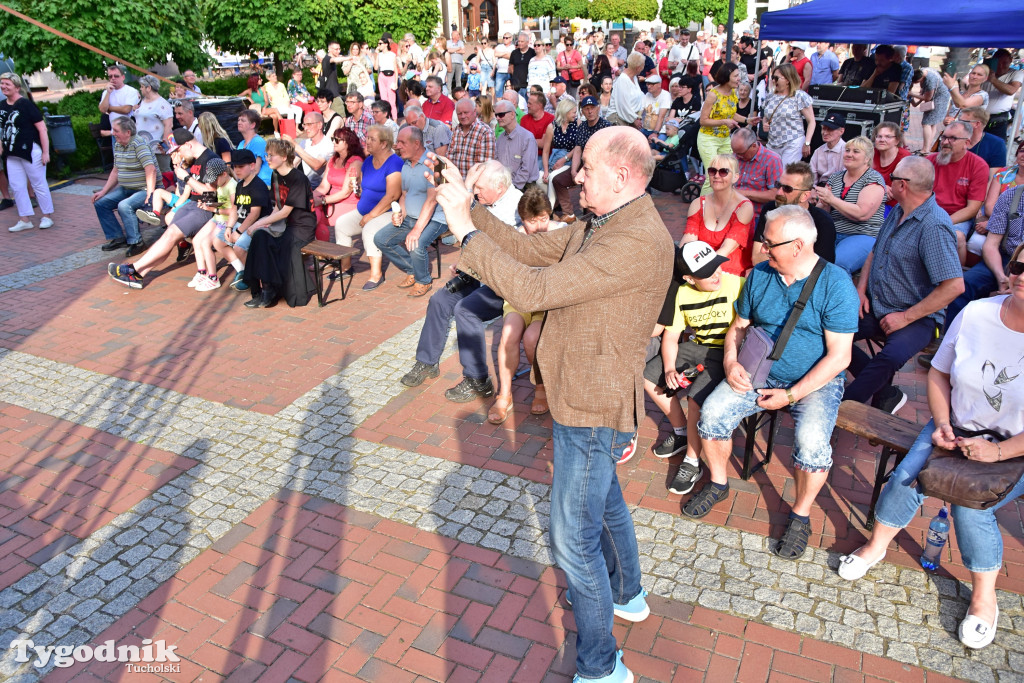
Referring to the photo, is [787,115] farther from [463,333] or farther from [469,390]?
[469,390]

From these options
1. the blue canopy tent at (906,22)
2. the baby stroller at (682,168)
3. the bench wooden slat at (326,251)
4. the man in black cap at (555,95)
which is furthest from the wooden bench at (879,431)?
the man in black cap at (555,95)

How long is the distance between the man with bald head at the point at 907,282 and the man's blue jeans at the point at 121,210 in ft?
25.9

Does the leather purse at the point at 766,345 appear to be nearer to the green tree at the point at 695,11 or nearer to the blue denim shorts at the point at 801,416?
the blue denim shorts at the point at 801,416

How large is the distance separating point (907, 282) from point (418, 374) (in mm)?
3385

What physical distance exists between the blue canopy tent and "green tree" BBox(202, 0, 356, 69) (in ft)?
48.0

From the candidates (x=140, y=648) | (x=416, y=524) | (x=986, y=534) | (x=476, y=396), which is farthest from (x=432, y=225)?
(x=986, y=534)

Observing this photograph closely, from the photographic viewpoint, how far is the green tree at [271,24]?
772 inches

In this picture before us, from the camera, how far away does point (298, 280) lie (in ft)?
23.3

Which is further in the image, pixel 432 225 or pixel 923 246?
pixel 432 225

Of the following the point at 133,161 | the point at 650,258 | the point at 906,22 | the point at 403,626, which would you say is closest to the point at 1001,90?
the point at 906,22

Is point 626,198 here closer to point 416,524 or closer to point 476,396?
point 416,524

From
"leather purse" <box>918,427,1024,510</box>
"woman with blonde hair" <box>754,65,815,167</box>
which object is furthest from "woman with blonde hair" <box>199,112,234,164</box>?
"leather purse" <box>918,427,1024,510</box>

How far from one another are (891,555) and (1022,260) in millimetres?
1513

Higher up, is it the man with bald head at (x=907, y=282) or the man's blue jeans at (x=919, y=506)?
the man with bald head at (x=907, y=282)
